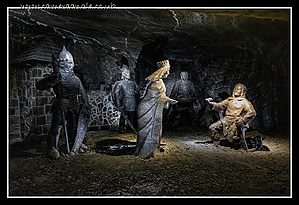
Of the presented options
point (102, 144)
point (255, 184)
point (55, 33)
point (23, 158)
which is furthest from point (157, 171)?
point (55, 33)

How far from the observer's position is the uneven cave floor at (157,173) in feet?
8.59

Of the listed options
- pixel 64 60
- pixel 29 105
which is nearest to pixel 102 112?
pixel 29 105

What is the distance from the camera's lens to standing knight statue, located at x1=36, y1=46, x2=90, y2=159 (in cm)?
358

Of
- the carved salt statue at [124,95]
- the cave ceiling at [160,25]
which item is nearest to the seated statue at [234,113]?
the cave ceiling at [160,25]

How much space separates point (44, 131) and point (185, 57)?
19.5ft

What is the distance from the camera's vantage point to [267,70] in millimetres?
6066

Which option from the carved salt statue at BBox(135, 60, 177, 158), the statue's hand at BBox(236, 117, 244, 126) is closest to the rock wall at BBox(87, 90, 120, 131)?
the carved salt statue at BBox(135, 60, 177, 158)

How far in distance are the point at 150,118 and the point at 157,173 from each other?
1.13 m

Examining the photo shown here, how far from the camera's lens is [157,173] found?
310 centimetres

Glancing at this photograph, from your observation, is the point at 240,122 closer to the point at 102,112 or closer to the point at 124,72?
the point at 124,72

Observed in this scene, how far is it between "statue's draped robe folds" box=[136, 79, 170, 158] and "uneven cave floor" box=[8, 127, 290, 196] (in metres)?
0.27

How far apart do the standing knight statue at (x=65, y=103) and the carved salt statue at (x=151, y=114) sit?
1332 mm

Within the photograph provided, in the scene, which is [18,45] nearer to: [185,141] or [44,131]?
[44,131]

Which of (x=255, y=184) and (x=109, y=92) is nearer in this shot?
(x=255, y=184)
